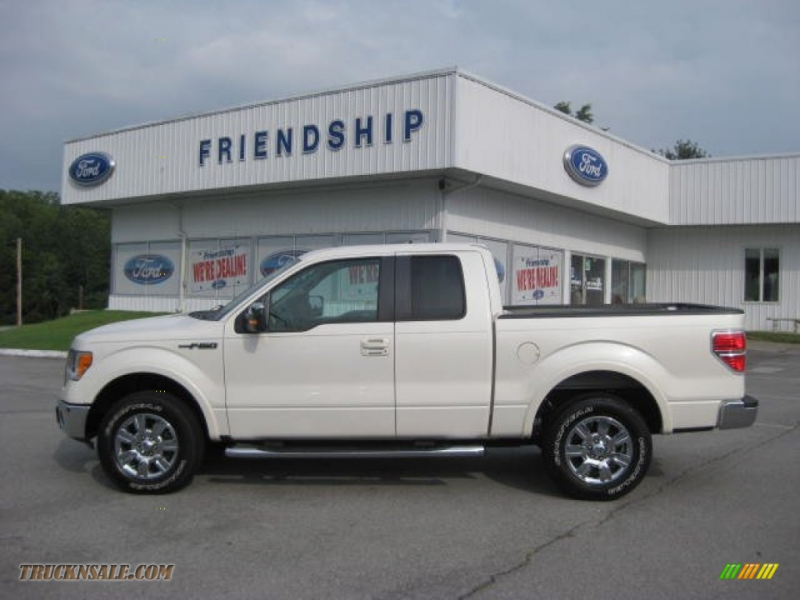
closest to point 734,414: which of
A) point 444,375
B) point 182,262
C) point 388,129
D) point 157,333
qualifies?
point 444,375

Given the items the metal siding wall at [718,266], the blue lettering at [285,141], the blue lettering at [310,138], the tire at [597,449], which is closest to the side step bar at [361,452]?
the tire at [597,449]

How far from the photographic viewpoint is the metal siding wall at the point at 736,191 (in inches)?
960

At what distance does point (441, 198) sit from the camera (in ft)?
59.3

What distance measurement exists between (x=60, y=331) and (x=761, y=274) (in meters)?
23.2

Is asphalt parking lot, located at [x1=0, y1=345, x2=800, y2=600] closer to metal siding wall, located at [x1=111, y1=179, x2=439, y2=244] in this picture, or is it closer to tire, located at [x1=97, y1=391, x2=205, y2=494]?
tire, located at [x1=97, y1=391, x2=205, y2=494]

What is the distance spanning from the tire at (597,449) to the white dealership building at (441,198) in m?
11.2

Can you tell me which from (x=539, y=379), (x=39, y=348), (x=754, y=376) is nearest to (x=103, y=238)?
(x=39, y=348)

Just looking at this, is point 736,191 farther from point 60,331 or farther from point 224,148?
point 60,331

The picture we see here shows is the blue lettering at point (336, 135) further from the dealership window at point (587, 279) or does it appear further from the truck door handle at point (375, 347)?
the truck door handle at point (375, 347)

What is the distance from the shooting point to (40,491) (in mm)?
6211

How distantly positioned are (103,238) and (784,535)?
316 ft

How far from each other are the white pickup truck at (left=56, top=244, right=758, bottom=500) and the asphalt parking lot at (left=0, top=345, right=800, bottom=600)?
0.40 m

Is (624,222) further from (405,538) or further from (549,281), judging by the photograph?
(405,538)

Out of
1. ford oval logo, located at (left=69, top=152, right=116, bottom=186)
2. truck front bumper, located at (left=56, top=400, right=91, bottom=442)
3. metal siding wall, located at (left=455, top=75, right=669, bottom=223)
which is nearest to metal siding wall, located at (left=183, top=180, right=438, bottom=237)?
metal siding wall, located at (left=455, top=75, right=669, bottom=223)
